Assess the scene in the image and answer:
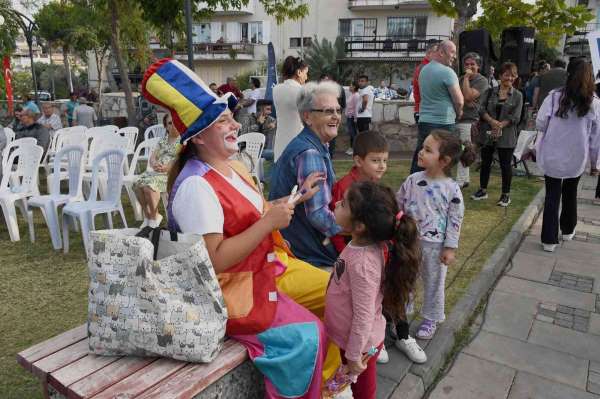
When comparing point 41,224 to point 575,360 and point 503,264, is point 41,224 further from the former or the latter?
point 575,360

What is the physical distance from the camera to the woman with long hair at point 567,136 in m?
4.15

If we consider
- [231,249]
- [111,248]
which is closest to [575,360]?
[231,249]

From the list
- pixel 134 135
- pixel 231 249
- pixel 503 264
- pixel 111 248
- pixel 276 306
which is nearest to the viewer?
pixel 111 248

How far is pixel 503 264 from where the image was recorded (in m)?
4.35

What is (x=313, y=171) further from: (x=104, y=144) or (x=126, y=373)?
(x=104, y=144)

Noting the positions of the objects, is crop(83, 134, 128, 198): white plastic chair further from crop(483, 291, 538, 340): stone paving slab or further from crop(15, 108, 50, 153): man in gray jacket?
crop(483, 291, 538, 340): stone paving slab

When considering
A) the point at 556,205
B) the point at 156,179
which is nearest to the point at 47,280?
the point at 156,179

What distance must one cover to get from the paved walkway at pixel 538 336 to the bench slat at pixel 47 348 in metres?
1.85

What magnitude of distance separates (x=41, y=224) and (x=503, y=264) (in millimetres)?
5247

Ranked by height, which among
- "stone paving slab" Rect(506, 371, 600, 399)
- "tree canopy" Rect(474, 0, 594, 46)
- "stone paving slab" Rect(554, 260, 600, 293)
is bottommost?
"stone paving slab" Rect(506, 371, 600, 399)

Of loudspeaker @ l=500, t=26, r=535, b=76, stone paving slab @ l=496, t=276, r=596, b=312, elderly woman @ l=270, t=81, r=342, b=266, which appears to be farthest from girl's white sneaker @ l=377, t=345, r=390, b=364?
loudspeaker @ l=500, t=26, r=535, b=76

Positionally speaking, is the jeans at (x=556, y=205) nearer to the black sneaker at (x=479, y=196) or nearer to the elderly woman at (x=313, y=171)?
the black sneaker at (x=479, y=196)

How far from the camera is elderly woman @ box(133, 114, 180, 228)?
473 centimetres

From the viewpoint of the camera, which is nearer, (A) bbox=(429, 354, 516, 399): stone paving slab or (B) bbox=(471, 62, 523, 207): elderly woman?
(A) bbox=(429, 354, 516, 399): stone paving slab
